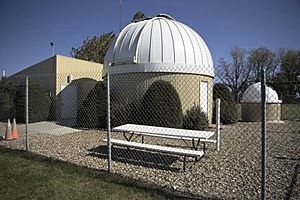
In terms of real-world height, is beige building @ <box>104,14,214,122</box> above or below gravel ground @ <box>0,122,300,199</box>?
above

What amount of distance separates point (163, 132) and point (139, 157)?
124 centimetres

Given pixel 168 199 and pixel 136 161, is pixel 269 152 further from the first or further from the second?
pixel 168 199

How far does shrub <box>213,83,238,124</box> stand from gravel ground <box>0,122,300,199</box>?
8.43 metres

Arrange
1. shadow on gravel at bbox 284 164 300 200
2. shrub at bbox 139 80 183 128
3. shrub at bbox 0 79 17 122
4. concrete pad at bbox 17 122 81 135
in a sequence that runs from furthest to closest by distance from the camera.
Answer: shrub at bbox 0 79 17 122 → shrub at bbox 139 80 183 128 → concrete pad at bbox 17 122 81 135 → shadow on gravel at bbox 284 164 300 200

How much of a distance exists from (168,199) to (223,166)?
2.74m

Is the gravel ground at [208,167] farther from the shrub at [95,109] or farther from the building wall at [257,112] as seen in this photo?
the building wall at [257,112]

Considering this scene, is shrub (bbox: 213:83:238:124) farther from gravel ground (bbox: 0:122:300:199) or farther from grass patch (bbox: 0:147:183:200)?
grass patch (bbox: 0:147:183:200)

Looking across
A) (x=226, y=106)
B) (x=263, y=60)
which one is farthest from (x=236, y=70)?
(x=226, y=106)

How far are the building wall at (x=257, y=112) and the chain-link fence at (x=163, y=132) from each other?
82mm

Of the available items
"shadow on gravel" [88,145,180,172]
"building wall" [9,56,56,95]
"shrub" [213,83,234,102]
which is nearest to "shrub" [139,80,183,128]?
"shadow on gravel" [88,145,180,172]

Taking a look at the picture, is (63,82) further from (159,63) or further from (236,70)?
(236,70)

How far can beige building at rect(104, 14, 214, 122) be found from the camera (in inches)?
567

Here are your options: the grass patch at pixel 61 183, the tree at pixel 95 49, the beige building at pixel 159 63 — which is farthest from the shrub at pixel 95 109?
the tree at pixel 95 49

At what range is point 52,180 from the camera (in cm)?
488
